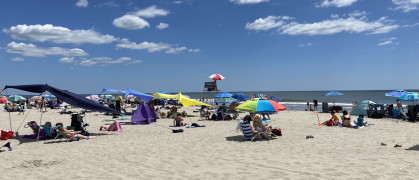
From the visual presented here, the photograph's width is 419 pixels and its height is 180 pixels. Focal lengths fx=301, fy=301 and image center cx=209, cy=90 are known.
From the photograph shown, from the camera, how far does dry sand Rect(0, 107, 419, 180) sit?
5.39m

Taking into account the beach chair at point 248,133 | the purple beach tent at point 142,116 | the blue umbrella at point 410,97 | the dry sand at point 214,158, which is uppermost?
the blue umbrella at point 410,97

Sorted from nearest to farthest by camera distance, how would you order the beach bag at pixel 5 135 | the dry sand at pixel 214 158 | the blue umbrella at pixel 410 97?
the dry sand at pixel 214 158 → the beach bag at pixel 5 135 → the blue umbrella at pixel 410 97

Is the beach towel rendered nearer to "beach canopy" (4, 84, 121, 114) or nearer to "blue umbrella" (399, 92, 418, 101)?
"beach canopy" (4, 84, 121, 114)

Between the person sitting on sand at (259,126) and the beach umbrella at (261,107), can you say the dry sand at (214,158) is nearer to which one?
the person sitting on sand at (259,126)

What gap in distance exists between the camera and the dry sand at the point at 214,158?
5387 mm

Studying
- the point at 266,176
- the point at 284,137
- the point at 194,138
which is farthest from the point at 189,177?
the point at 284,137

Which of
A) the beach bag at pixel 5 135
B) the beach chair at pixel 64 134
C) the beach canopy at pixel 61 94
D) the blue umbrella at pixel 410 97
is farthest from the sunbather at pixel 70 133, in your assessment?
the blue umbrella at pixel 410 97

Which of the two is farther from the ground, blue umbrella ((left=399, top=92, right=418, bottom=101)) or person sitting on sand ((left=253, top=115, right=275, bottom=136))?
blue umbrella ((left=399, top=92, right=418, bottom=101))

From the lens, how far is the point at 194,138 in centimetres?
977

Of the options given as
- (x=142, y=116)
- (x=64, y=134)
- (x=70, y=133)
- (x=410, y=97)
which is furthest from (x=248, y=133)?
(x=410, y=97)

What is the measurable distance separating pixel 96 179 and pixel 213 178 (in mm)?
2001

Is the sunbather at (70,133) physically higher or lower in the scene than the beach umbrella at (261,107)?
lower

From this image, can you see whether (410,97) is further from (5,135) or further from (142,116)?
(5,135)

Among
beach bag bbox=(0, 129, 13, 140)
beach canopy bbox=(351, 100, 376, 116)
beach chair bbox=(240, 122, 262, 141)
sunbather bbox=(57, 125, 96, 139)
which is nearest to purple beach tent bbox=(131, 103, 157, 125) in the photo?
sunbather bbox=(57, 125, 96, 139)
